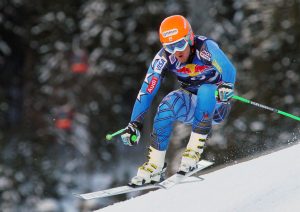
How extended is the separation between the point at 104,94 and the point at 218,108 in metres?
15.4

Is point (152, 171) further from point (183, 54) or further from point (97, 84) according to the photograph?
point (97, 84)

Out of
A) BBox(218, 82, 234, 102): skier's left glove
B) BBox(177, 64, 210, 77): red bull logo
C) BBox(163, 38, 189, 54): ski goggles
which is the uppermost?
BBox(163, 38, 189, 54): ski goggles

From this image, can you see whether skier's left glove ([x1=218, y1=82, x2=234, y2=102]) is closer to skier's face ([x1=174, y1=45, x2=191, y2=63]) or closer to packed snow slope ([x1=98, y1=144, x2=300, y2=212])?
skier's face ([x1=174, y1=45, x2=191, y2=63])

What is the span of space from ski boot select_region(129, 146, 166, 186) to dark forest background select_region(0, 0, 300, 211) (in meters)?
10.7

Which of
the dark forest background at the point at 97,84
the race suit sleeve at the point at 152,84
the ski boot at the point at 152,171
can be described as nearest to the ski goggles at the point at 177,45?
the race suit sleeve at the point at 152,84

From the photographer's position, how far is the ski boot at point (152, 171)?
7447 millimetres

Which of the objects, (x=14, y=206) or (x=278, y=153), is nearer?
(x=278, y=153)

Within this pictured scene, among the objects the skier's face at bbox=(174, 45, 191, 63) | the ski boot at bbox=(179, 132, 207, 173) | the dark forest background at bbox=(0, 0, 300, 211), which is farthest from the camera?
the dark forest background at bbox=(0, 0, 300, 211)

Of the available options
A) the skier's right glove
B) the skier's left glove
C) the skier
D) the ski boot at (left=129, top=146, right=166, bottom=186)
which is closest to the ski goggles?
the skier

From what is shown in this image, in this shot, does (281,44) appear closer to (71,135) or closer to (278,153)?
(71,135)

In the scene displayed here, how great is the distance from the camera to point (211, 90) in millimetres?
7289

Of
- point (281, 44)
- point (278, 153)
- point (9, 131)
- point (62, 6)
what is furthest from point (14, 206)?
point (278, 153)

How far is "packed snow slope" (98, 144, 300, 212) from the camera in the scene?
6.66 meters

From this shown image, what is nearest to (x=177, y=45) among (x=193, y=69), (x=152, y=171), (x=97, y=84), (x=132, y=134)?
(x=193, y=69)
